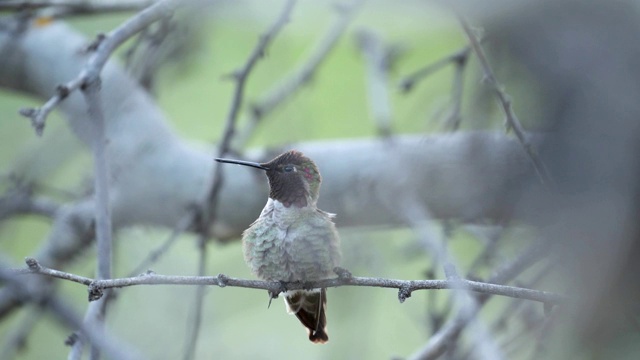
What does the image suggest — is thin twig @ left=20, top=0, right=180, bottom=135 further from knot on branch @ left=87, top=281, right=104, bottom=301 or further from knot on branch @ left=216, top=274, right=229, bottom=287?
knot on branch @ left=216, top=274, right=229, bottom=287

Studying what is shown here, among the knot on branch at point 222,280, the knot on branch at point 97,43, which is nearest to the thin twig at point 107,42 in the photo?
the knot on branch at point 97,43

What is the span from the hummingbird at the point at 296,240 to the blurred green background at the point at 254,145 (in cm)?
119

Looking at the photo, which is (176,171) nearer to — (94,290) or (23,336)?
(23,336)

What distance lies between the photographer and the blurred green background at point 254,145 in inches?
191

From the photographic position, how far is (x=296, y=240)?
2549mm

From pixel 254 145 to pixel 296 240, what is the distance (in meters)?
4.81

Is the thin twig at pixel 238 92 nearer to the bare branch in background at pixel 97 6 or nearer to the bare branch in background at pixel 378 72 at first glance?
the bare branch in background at pixel 97 6

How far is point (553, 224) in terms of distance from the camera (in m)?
1.09

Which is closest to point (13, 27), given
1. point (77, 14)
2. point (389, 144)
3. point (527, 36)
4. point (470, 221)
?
point (77, 14)

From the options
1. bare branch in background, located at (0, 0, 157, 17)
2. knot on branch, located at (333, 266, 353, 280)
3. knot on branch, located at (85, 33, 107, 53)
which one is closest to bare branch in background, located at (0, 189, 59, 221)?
bare branch in background, located at (0, 0, 157, 17)

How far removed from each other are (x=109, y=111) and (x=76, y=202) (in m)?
0.49

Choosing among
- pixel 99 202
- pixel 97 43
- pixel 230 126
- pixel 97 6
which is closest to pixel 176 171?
pixel 97 6

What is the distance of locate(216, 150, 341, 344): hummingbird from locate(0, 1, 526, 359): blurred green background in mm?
1186

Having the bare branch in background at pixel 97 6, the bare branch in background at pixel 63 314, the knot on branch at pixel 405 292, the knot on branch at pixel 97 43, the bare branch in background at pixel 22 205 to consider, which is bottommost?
the bare branch in background at pixel 22 205
